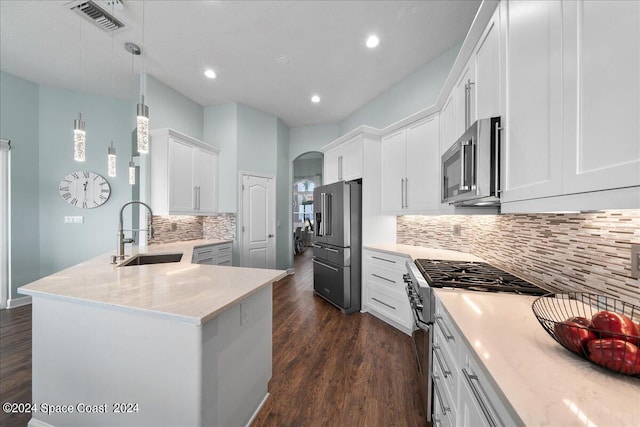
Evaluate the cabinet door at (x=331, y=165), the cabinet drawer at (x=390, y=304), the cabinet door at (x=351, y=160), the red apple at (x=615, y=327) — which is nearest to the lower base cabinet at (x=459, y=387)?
the red apple at (x=615, y=327)

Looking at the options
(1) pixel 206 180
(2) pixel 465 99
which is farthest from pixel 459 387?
(1) pixel 206 180

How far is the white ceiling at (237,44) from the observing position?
2320 mm

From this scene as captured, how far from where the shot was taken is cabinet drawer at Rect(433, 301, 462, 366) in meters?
0.97

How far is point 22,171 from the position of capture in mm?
3363

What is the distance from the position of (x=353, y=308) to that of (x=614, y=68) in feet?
10.1

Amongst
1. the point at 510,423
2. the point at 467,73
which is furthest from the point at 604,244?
the point at 467,73

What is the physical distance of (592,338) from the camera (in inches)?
26.0

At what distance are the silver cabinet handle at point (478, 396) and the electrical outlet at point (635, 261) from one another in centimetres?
72

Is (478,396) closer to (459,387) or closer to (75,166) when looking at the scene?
(459,387)

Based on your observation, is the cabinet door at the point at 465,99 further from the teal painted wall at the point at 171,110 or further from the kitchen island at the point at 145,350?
the teal painted wall at the point at 171,110

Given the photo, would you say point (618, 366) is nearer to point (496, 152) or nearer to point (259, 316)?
point (496, 152)

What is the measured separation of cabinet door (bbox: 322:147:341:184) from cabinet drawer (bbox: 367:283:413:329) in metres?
1.71

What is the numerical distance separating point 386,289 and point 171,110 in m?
4.08

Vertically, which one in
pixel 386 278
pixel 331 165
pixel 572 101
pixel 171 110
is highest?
pixel 171 110
